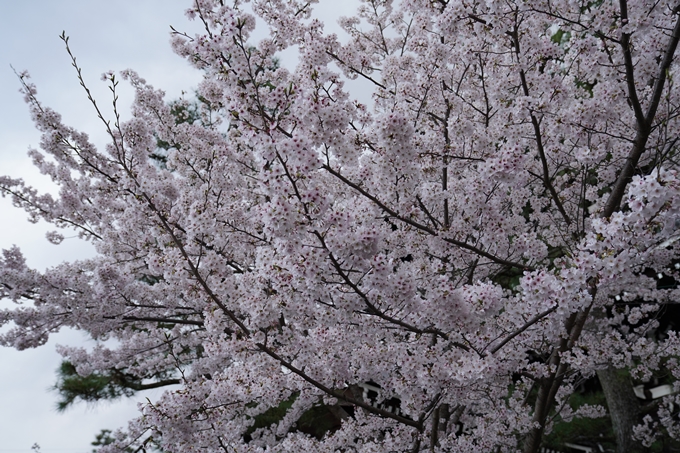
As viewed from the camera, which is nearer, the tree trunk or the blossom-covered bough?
the blossom-covered bough

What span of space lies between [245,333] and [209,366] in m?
2.12

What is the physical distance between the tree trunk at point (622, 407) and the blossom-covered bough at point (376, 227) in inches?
3.4

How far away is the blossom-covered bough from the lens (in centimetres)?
296

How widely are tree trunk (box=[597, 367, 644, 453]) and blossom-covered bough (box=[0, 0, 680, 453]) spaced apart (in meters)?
0.09

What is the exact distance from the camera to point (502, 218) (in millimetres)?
4016

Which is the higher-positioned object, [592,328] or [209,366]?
[592,328]

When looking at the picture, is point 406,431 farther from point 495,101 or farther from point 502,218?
point 495,101

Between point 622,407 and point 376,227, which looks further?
point 622,407

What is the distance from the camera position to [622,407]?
682 cm

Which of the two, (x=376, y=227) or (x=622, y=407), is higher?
(x=376, y=227)

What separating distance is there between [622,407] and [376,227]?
19.9 feet

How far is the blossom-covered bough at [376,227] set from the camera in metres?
2.96

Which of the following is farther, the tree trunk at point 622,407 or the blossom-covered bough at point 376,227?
the tree trunk at point 622,407

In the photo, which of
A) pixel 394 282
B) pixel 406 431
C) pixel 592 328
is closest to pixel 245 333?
pixel 394 282
